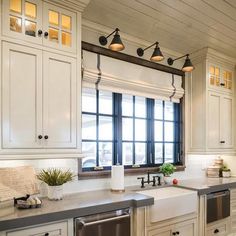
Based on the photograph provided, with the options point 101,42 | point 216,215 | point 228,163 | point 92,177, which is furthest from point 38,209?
point 228,163

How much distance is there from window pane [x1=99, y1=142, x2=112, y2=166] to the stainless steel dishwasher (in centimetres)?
84

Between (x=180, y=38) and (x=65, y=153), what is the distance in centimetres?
206

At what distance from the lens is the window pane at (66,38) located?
229cm

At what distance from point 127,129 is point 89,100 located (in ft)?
2.06

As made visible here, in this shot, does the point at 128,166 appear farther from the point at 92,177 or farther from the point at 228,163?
the point at 228,163

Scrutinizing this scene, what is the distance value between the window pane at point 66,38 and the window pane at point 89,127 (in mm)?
861

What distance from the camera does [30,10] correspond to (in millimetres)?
2125

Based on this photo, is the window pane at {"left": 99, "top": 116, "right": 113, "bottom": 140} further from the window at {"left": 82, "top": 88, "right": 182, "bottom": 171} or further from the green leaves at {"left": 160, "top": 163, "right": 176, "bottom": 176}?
the green leaves at {"left": 160, "top": 163, "right": 176, "bottom": 176}

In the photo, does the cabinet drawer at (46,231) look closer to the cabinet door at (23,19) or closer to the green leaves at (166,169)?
the cabinet door at (23,19)

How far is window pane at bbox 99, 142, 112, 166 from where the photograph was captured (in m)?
Answer: 2.98

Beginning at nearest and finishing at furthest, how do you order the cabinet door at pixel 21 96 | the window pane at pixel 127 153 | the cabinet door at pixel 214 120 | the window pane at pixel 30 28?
the cabinet door at pixel 21 96 < the window pane at pixel 30 28 < the window pane at pixel 127 153 < the cabinet door at pixel 214 120

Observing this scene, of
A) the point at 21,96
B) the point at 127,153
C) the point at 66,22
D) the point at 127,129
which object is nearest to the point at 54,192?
the point at 21,96

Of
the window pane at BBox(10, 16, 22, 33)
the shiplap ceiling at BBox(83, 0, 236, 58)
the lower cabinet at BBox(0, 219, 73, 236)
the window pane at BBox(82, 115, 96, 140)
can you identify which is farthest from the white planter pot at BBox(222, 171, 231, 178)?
the window pane at BBox(10, 16, 22, 33)

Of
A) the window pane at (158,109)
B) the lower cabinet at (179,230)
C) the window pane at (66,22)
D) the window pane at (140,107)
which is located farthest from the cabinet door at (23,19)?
the lower cabinet at (179,230)
